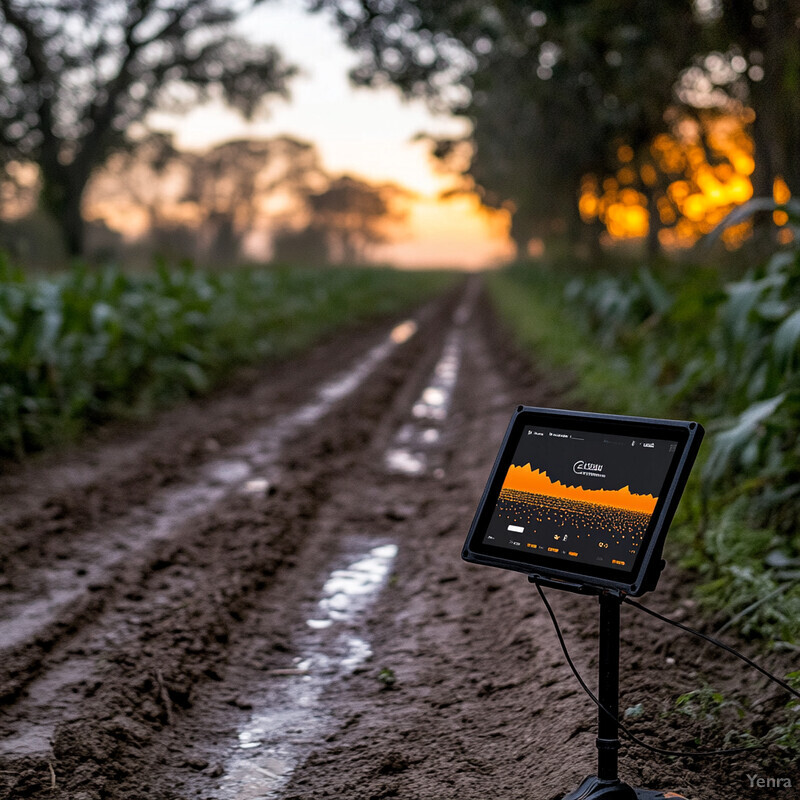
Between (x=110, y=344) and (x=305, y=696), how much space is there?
185 inches

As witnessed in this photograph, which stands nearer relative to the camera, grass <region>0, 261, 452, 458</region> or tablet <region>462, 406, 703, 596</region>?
tablet <region>462, 406, 703, 596</region>

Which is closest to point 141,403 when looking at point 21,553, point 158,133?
point 21,553

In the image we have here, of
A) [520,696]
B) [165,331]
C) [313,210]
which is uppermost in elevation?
[313,210]

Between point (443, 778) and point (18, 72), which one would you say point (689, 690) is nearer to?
point (443, 778)

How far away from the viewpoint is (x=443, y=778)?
7.23 ft

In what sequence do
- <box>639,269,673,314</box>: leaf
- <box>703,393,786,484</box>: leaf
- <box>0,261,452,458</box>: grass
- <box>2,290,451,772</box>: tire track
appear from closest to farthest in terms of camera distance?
<box>2,290,451,772</box>: tire track, <box>703,393,786,484</box>: leaf, <box>0,261,452,458</box>: grass, <box>639,269,673,314</box>: leaf

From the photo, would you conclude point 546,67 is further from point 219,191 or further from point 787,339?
point 219,191

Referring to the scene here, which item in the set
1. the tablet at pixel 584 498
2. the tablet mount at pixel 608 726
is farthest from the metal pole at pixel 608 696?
the tablet at pixel 584 498

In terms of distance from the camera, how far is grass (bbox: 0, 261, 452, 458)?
227 inches

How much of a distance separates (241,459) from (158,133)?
966 inches

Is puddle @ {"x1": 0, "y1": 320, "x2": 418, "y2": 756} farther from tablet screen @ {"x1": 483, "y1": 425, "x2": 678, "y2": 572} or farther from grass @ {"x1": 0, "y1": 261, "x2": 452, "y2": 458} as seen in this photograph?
tablet screen @ {"x1": 483, "y1": 425, "x2": 678, "y2": 572}

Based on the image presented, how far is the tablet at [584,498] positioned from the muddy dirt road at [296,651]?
682 millimetres
